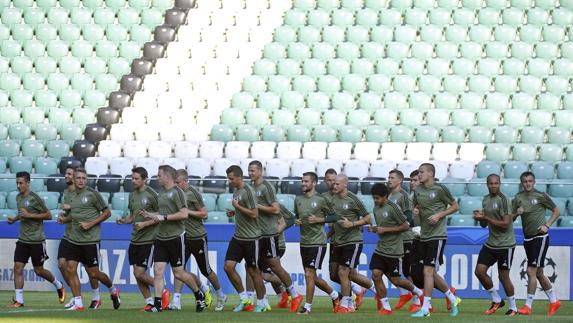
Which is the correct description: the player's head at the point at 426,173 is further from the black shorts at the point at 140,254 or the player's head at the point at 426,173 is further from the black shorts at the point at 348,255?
the black shorts at the point at 140,254

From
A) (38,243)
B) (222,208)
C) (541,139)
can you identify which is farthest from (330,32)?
(38,243)

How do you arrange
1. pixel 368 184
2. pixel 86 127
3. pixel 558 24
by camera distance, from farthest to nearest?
1. pixel 558 24
2. pixel 86 127
3. pixel 368 184

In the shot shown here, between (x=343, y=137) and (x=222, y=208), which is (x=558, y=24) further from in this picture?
(x=222, y=208)

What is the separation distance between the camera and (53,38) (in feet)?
108

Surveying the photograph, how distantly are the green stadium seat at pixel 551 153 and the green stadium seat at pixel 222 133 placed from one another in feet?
23.8

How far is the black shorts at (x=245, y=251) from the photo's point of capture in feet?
61.3

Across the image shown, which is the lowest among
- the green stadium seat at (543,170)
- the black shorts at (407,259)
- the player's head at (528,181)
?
the black shorts at (407,259)

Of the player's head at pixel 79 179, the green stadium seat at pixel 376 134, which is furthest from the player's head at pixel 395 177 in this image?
the green stadium seat at pixel 376 134

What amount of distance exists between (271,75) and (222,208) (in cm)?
734

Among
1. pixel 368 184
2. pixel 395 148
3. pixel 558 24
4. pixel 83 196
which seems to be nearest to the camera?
pixel 83 196

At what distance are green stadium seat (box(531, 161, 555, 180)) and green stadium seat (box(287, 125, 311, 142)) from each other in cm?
540

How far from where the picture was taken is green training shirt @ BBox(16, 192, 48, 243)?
1961 cm

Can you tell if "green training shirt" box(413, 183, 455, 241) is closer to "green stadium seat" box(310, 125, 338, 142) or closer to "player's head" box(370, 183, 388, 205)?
"player's head" box(370, 183, 388, 205)

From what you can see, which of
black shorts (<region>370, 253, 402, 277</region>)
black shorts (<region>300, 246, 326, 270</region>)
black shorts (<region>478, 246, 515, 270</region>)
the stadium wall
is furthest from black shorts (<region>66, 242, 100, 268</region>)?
black shorts (<region>478, 246, 515, 270</region>)
